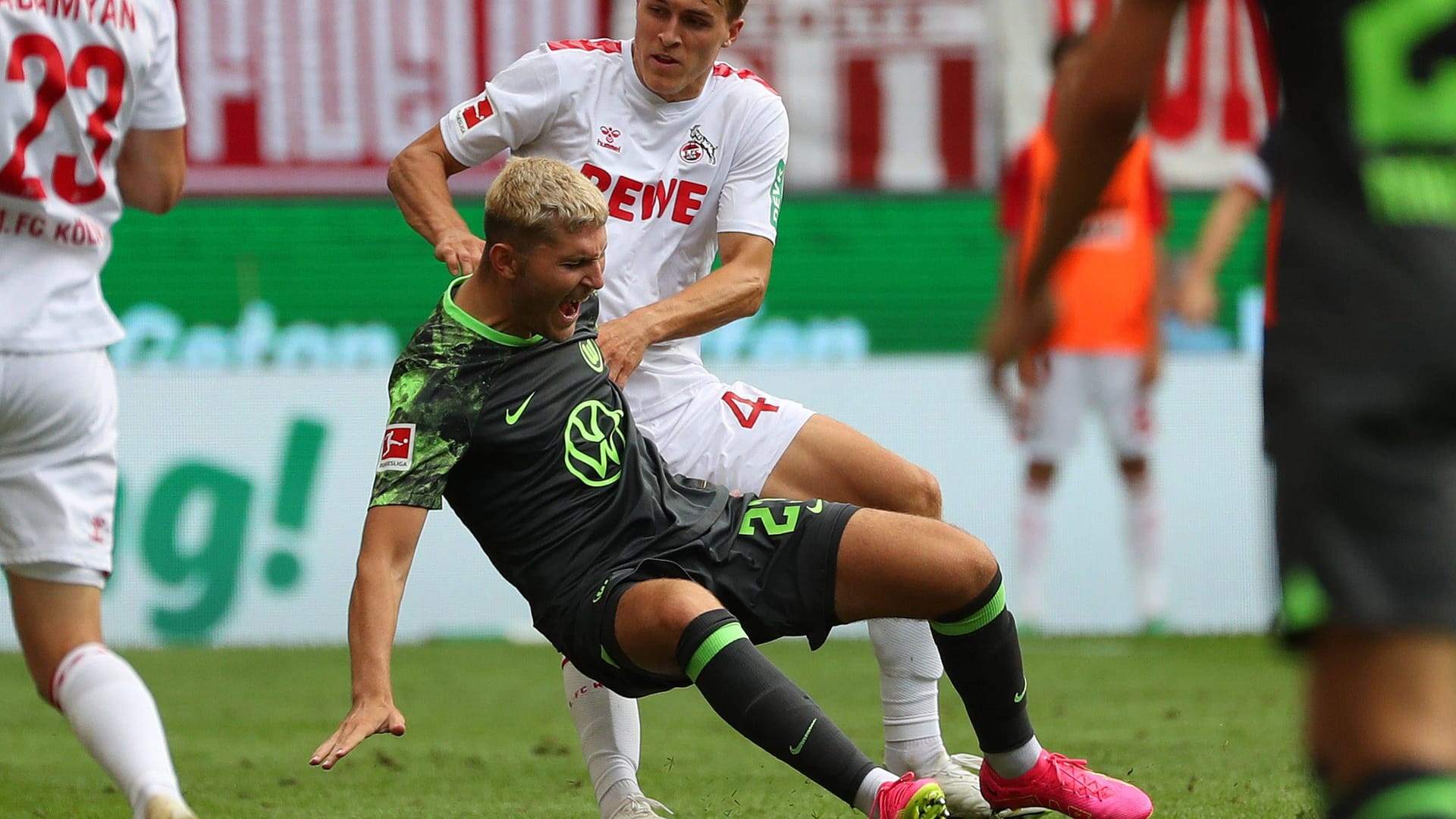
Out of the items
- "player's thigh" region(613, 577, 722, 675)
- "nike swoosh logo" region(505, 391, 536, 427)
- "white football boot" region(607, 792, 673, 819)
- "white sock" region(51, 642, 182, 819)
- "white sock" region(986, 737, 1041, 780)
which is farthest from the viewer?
"white football boot" region(607, 792, 673, 819)

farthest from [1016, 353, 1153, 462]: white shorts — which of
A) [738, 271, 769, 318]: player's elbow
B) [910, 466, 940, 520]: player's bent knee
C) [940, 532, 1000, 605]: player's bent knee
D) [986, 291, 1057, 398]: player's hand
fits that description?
[986, 291, 1057, 398]: player's hand

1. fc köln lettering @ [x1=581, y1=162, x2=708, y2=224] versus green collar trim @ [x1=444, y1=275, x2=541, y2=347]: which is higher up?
1. fc köln lettering @ [x1=581, y1=162, x2=708, y2=224]

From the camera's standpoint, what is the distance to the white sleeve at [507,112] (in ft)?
14.9

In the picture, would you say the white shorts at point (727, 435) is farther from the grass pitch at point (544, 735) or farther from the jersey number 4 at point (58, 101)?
the jersey number 4 at point (58, 101)

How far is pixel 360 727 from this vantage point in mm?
3277

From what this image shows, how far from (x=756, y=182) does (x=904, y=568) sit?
4.04ft

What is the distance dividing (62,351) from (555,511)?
1.01 meters

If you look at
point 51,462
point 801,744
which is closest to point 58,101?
point 51,462

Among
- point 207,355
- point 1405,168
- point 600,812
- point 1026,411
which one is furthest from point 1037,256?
point 207,355

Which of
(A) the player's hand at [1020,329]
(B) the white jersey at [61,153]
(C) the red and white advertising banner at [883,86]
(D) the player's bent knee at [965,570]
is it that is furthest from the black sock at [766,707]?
(C) the red and white advertising banner at [883,86]

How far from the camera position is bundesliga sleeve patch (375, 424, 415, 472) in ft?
12.1

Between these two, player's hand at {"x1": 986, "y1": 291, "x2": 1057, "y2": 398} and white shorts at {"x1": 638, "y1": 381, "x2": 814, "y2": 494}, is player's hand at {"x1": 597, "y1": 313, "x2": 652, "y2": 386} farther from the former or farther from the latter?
player's hand at {"x1": 986, "y1": 291, "x2": 1057, "y2": 398}

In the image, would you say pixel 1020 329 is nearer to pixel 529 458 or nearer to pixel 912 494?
pixel 529 458

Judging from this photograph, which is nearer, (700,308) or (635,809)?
(635,809)
